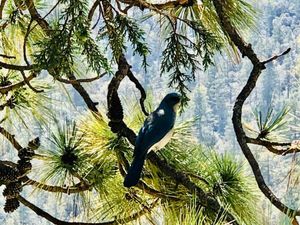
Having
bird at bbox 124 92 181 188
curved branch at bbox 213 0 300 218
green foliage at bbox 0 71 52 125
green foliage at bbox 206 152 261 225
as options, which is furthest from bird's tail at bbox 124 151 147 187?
green foliage at bbox 0 71 52 125

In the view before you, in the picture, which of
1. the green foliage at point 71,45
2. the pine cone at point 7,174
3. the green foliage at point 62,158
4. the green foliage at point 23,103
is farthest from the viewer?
the green foliage at point 23,103

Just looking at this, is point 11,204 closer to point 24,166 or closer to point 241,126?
point 24,166

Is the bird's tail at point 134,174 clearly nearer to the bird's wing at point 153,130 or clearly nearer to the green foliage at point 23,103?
the bird's wing at point 153,130

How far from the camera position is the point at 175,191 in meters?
0.87

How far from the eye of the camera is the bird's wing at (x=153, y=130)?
74 centimetres

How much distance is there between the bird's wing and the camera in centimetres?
74

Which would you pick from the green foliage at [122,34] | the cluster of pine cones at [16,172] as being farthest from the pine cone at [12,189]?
the green foliage at [122,34]

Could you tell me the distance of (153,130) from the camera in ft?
2.52

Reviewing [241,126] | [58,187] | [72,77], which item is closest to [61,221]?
[58,187]

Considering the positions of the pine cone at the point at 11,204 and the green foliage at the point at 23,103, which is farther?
the green foliage at the point at 23,103

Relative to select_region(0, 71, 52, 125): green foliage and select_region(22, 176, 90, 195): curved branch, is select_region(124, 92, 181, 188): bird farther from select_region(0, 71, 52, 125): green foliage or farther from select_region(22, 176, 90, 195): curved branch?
select_region(0, 71, 52, 125): green foliage

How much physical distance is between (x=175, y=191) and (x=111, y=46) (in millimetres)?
271

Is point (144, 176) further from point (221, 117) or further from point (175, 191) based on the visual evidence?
point (221, 117)

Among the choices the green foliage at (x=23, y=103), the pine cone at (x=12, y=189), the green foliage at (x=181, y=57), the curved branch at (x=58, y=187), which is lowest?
the pine cone at (x=12, y=189)
